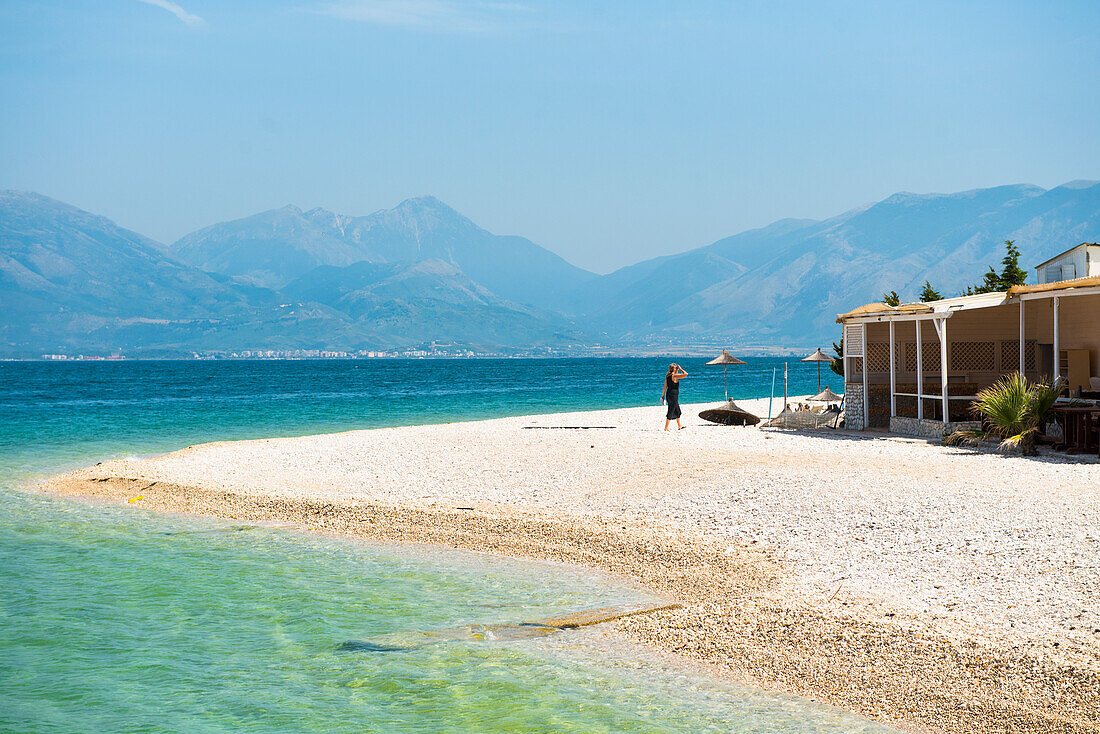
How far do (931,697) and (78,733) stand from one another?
5436mm

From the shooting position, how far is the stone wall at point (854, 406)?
68.5 ft

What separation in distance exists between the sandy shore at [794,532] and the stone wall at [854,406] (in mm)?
1326

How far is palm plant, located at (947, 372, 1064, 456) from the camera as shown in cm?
1523

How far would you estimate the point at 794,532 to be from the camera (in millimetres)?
10156

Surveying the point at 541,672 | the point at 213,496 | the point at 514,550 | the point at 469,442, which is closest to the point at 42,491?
the point at 213,496

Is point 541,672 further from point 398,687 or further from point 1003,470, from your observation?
point 1003,470

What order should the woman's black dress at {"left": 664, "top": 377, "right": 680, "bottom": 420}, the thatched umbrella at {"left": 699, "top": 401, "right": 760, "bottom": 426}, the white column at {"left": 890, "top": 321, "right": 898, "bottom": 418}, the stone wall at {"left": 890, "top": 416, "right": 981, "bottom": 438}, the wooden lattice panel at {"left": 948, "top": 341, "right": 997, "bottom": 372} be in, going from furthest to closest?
1. the thatched umbrella at {"left": 699, "top": 401, "right": 760, "bottom": 426}
2. the woman's black dress at {"left": 664, "top": 377, "right": 680, "bottom": 420}
3. the wooden lattice panel at {"left": 948, "top": 341, "right": 997, "bottom": 372}
4. the white column at {"left": 890, "top": 321, "right": 898, "bottom": 418}
5. the stone wall at {"left": 890, "top": 416, "right": 981, "bottom": 438}

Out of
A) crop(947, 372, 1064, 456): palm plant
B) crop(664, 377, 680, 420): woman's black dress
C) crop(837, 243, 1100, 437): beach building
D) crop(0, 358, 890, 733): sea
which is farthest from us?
crop(664, 377, 680, 420): woman's black dress

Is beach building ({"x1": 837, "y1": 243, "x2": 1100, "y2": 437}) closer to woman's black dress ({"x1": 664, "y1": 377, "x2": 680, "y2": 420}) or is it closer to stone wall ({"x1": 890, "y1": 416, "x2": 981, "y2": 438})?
stone wall ({"x1": 890, "y1": 416, "x2": 981, "y2": 438})

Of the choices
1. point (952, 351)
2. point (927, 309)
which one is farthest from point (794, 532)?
point (952, 351)

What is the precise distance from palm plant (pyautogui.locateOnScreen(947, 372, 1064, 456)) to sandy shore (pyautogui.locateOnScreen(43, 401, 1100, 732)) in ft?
2.60

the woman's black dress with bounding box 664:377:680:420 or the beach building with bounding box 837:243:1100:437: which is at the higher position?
the beach building with bounding box 837:243:1100:437

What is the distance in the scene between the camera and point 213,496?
14.4 metres

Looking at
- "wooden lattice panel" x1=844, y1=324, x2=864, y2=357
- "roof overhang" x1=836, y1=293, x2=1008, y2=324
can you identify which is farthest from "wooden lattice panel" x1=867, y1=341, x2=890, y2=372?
"roof overhang" x1=836, y1=293, x2=1008, y2=324
